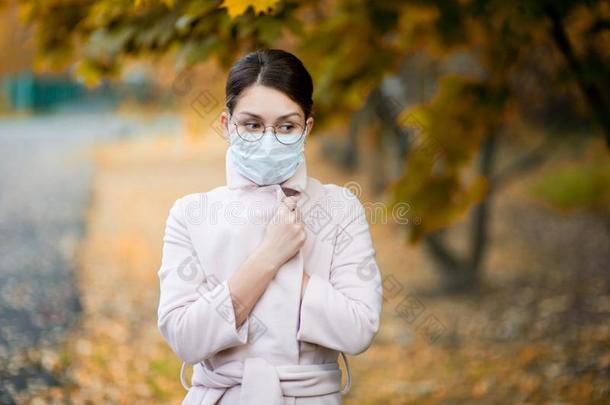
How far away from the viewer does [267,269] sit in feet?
5.87

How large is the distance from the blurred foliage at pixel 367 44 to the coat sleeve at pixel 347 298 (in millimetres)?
1138

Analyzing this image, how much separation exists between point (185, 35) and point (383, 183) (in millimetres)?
9813

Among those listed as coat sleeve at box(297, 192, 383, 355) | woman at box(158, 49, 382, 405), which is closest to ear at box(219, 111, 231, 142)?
woman at box(158, 49, 382, 405)

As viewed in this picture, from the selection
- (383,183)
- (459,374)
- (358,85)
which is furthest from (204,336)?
(383,183)

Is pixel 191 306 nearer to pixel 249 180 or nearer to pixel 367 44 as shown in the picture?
pixel 249 180

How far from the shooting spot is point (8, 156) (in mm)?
15312

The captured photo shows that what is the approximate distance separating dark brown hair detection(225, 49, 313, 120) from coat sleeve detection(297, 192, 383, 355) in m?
0.34

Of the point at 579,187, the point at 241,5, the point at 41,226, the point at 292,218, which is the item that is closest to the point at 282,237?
the point at 292,218

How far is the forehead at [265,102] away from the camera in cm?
182

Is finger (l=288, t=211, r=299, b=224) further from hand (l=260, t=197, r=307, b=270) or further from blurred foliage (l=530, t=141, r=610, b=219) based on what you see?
blurred foliage (l=530, t=141, r=610, b=219)

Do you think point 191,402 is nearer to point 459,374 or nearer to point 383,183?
point 459,374

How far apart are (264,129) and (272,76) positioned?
13 centimetres

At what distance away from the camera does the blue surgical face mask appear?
1.86 meters

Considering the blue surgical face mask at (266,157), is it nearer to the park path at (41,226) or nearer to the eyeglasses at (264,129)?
the eyeglasses at (264,129)
